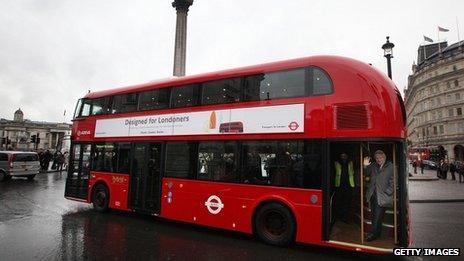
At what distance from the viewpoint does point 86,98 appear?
505 inches

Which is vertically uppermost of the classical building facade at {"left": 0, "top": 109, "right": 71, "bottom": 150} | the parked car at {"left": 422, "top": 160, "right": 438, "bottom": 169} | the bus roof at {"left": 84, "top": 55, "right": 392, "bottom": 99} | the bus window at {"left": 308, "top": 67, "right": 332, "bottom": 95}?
the classical building facade at {"left": 0, "top": 109, "right": 71, "bottom": 150}

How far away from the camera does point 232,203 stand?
27.7 feet

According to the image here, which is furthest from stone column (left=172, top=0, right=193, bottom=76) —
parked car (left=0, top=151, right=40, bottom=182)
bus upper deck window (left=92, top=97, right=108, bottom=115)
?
bus upper deck window (left=92, top=97, right=108, bottom=115)

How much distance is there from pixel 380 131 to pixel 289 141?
1.89 meters

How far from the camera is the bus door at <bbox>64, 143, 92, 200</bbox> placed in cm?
1241

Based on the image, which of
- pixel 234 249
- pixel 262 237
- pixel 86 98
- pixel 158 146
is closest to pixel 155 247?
pixel 234 249

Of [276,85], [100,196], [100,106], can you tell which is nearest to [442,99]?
[276,85]

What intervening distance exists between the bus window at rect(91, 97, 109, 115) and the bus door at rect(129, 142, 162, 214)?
7.16ft

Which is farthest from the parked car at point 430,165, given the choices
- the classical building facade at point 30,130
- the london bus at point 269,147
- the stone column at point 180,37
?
the classical building facade at point 30,130

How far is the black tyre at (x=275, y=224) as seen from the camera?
7594 mm

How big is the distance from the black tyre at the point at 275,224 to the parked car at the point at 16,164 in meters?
20.1

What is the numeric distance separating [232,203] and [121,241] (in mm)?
2700

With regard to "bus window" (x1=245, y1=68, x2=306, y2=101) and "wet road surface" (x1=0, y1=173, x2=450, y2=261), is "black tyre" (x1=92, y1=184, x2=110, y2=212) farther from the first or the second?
"bus window" (x1=245, y1=68, x2=306, y2=101)

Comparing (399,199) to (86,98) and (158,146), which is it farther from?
(86,98)
